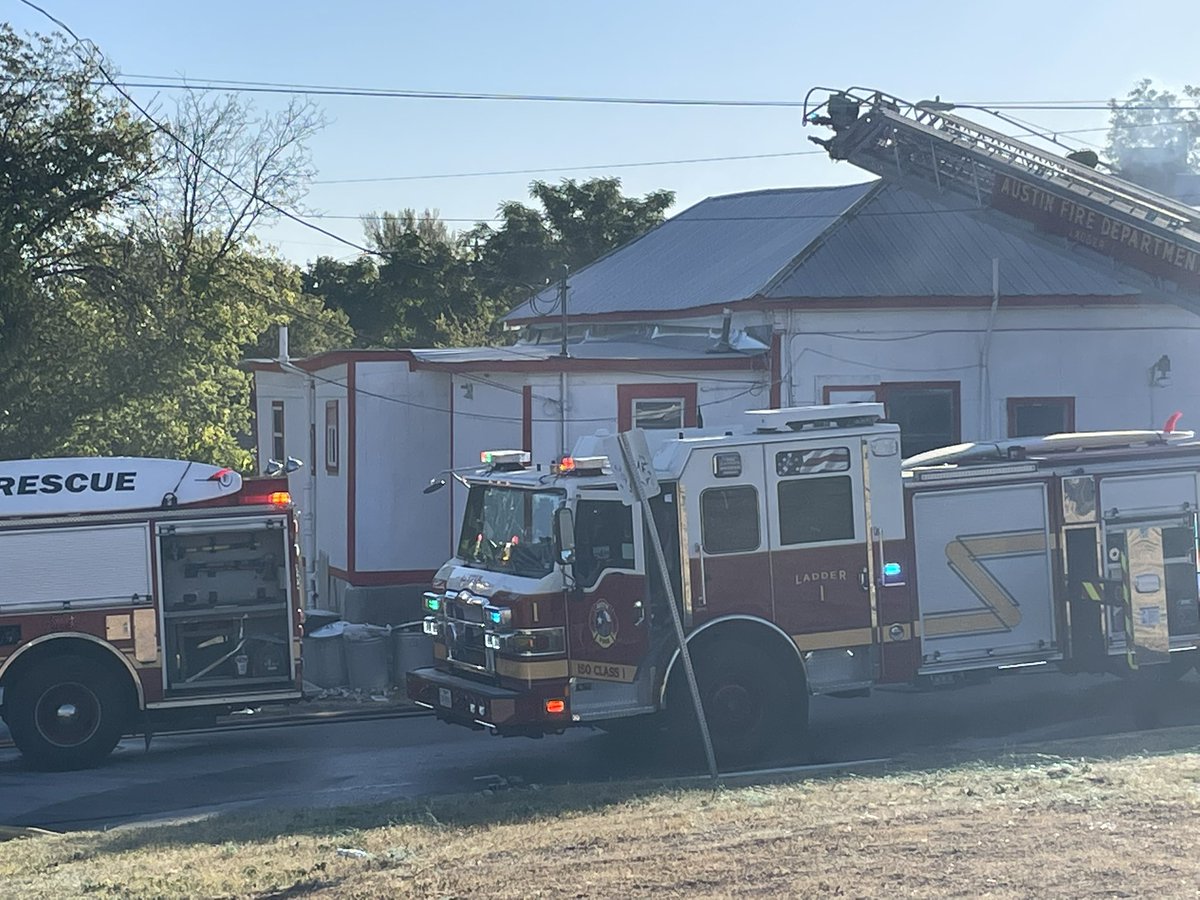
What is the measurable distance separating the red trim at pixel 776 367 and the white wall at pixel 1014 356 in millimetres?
90

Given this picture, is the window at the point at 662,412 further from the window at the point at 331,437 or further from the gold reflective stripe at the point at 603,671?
the gold reflective stripe at the point at 603,671

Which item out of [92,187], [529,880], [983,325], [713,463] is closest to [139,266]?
[92,187]

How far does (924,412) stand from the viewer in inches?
917

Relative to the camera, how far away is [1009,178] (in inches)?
882

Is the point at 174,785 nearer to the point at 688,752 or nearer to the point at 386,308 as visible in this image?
the point at 688,752

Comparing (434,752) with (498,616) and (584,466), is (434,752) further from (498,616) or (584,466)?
(584,466)

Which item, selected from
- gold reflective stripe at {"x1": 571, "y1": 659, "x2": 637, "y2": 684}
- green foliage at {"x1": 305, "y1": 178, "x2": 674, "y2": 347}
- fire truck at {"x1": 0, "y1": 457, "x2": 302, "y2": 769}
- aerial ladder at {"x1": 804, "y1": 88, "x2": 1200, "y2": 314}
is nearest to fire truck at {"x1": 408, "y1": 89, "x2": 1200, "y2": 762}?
gold reflective stripe at {"x1": 571, "y1": 659, "x2": 637, "y2": 684}

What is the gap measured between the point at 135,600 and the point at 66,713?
3.68ft

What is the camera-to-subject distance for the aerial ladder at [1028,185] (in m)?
21.3

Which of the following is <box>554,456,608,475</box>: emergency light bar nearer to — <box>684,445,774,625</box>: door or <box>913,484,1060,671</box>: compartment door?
<box>684,445,774,625</box>: door

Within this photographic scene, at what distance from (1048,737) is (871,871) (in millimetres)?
6292

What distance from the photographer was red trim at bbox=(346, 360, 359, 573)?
21469 mm

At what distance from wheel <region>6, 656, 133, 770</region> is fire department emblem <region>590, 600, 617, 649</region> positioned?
4.51 metres

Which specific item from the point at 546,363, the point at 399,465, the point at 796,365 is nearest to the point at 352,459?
the point at 399,465
